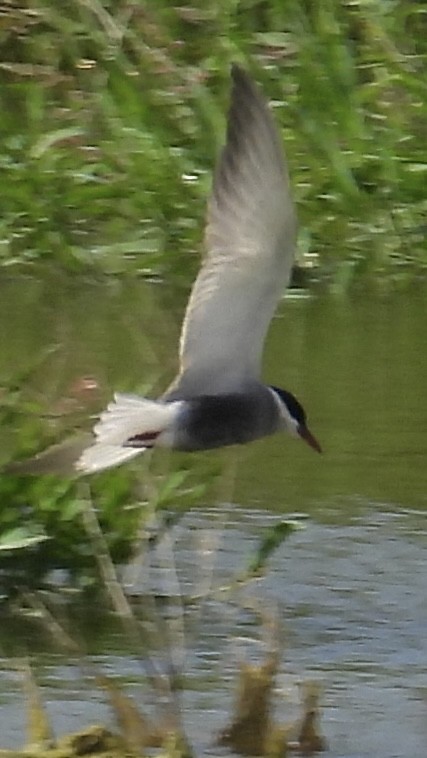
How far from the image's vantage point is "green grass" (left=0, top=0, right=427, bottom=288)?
9172 millimetres

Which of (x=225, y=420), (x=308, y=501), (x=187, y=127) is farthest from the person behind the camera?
(x=187, y=127)

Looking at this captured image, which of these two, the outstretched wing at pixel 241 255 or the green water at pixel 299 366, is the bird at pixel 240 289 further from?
the green water at pixel 299 366

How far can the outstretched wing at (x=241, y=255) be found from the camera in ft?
17.4

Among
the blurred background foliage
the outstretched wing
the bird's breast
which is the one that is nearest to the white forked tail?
the bird's breast

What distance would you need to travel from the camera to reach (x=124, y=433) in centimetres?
481

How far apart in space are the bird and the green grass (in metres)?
3.33

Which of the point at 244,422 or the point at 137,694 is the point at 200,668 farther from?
the point at 244,422

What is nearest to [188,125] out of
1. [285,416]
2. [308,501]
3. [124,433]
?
[308,501]

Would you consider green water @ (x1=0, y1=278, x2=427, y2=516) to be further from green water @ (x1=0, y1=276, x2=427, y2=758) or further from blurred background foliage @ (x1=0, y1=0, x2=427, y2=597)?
blurred background foliage @ (x1=0, y1=0, x2=427, y2=597)

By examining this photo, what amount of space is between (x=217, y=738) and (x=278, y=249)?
1.20 metres

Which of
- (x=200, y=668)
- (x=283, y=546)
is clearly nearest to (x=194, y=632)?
(x=200, y=668)

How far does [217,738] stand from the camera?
452 cm

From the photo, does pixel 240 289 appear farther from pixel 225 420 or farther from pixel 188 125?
pixel 188 125

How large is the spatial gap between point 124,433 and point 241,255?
73 cm
